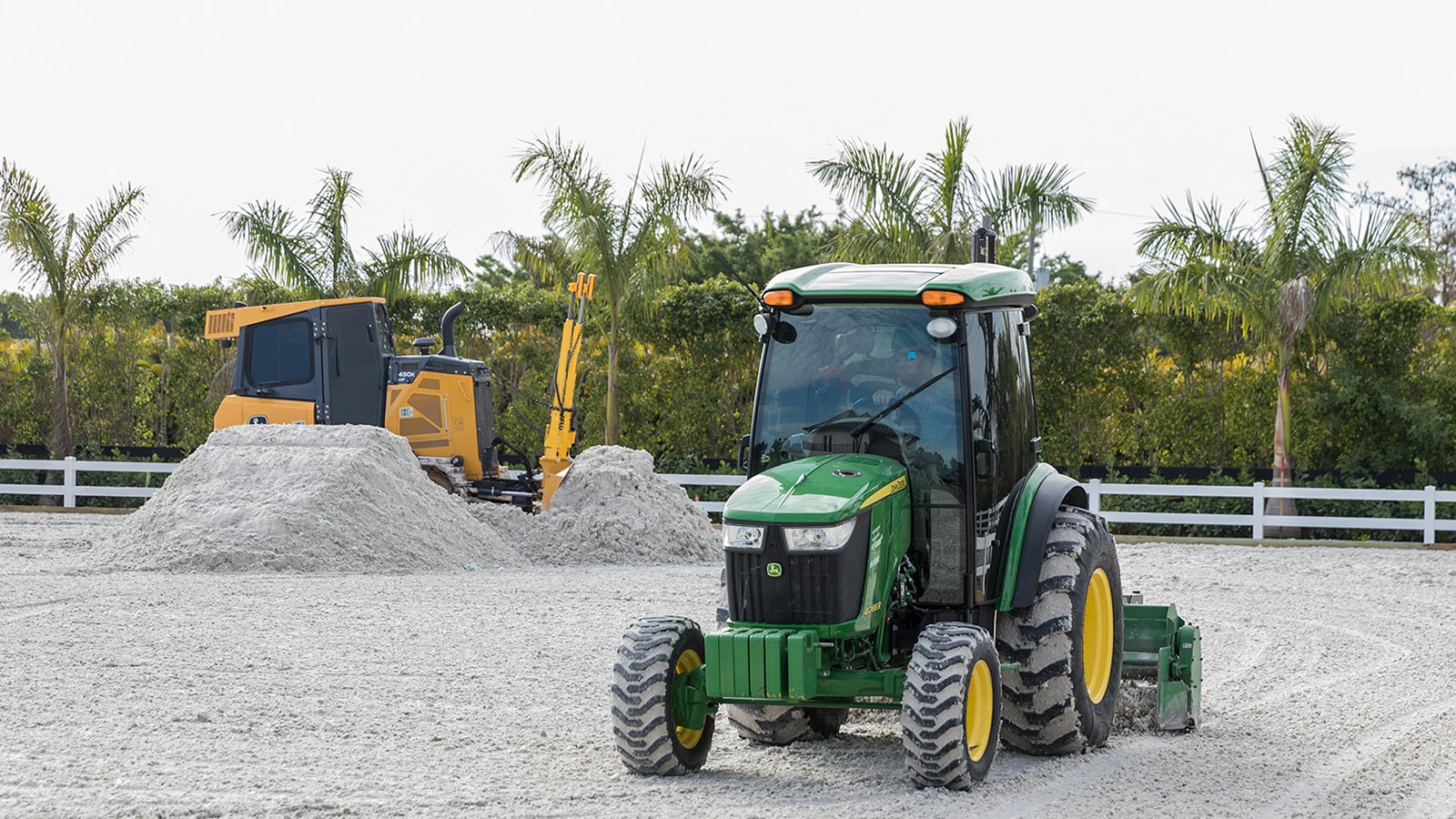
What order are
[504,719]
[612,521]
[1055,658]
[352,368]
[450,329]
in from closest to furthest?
1. [1055,658]
2. [504,719]
3. [612,521]
4. [352,368]
5. [450,329]

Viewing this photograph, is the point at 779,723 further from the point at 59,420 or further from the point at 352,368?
the point at 59,420

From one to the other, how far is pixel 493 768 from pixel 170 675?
3.18 metres

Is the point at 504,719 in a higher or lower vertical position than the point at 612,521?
lower

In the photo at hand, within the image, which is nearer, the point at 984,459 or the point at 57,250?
the point at 984,459

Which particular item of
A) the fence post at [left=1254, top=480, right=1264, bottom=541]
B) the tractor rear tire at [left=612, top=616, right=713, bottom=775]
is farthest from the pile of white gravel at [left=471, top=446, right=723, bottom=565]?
the tractor rear tire at [left=612, top=616, right=713, bottom=775]

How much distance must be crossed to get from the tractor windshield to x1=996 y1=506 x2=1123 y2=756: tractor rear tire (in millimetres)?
663

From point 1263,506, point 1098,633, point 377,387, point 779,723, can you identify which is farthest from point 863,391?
point 1263,506

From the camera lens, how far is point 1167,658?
7.06 meters

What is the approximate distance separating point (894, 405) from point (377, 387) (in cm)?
1187

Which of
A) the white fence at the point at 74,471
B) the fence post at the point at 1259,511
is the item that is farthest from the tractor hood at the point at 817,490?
the white fence at the point at 74,471

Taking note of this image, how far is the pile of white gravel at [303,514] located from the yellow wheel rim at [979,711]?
9.84m

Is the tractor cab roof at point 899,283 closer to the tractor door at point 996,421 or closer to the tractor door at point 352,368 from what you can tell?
the tractor door at point 996,421

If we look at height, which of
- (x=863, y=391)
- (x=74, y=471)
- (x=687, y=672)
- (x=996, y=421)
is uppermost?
(x=863, y=391)

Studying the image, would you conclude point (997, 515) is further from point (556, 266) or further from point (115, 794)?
point (556, 266)
